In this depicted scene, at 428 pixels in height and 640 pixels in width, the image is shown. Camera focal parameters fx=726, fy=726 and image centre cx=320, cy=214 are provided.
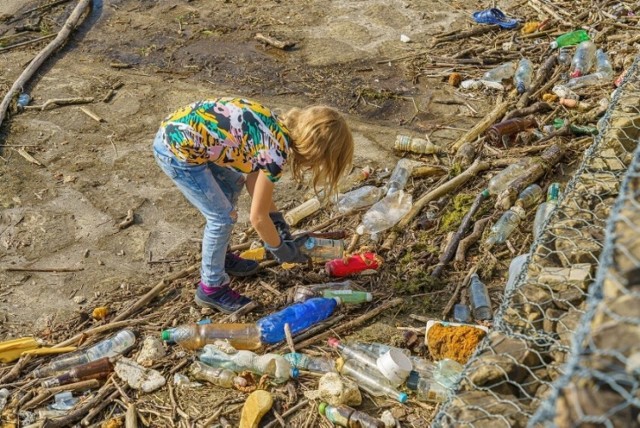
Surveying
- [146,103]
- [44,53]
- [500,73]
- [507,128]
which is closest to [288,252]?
[507,128]

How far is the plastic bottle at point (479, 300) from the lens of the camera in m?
4.03

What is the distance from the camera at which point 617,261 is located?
227cm

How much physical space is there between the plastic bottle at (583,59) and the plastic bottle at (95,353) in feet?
14.1

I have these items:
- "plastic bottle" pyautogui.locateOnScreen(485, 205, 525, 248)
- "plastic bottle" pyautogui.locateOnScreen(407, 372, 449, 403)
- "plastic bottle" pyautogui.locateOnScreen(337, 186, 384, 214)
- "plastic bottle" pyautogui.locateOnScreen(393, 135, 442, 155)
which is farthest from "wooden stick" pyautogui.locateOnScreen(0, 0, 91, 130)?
"plastic bottle" pyautogui.locateOnScreen(407, 372, 449, 403)

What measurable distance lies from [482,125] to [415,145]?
0.58 meters

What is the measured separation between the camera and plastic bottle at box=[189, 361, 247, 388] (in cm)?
370

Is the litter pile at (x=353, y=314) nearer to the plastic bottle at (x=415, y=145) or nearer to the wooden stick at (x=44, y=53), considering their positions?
the plastic bottle at (x=415, y=145)

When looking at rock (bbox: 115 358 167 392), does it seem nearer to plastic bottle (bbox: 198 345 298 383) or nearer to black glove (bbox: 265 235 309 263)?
plastic bottle (bbox: 198 345 298 383)

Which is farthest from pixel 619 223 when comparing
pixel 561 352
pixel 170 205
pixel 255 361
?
pixel 170 205

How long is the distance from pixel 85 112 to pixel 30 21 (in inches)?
86.5

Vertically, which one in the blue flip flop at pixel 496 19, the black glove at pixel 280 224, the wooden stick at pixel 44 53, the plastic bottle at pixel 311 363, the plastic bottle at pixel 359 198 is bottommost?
the plastic bottle at pixel 359 198

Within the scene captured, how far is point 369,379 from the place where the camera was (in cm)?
360

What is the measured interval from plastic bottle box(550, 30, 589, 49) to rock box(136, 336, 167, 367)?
4669mm

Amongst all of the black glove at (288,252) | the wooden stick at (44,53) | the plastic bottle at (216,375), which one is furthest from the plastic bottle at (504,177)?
the wooden stick at (44,53)
